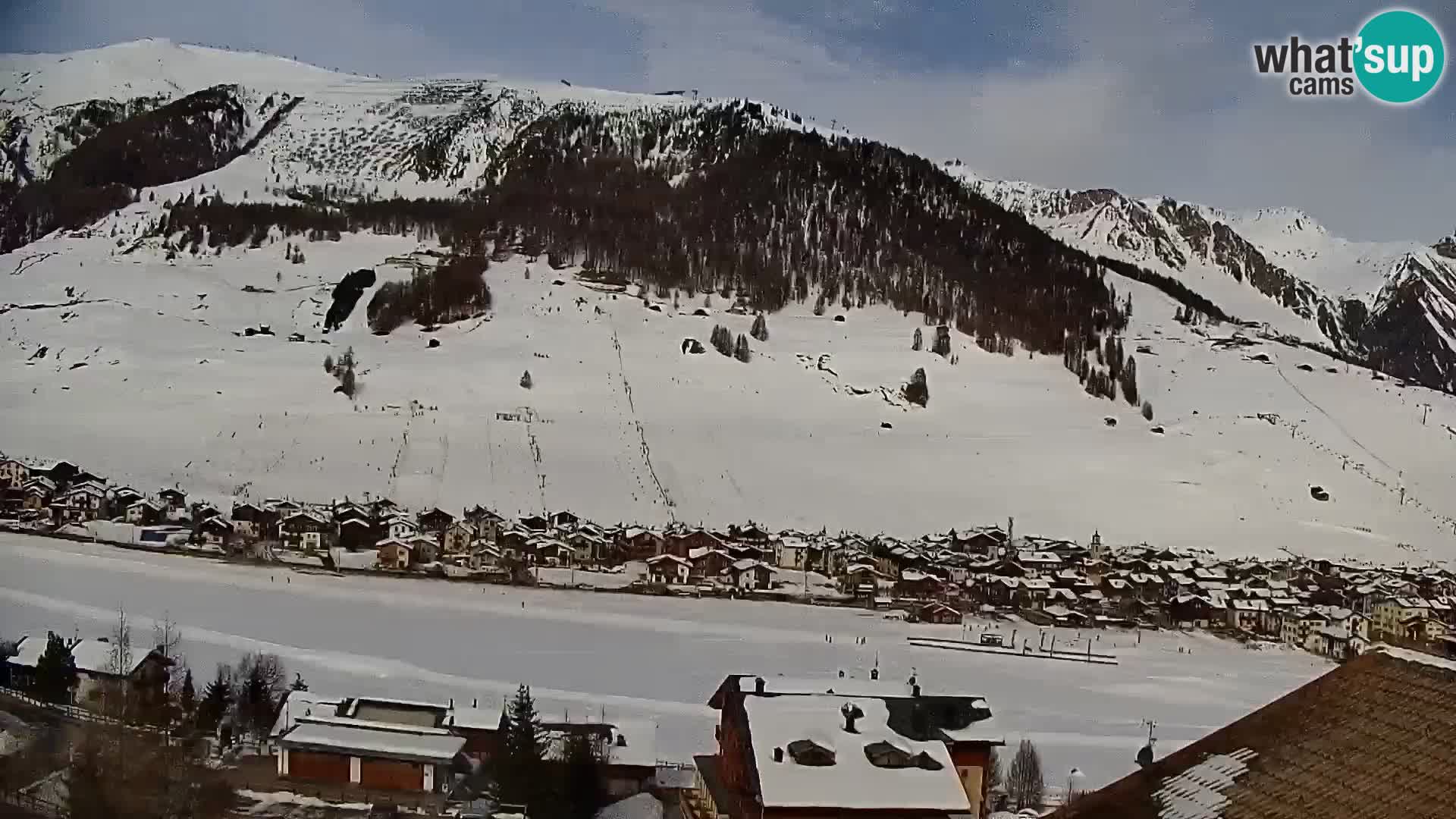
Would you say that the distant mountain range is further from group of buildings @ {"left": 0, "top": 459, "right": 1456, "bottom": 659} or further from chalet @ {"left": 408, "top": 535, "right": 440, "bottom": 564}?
chalet @ {"left": 408, "top": 535, "right": 440, "bottom": 564}

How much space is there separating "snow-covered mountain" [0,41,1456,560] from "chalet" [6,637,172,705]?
2.86ft

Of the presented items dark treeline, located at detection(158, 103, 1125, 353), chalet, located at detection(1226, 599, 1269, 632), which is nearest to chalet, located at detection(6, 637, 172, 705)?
dark treeline, located at detection(158, 103, 1125, 353)

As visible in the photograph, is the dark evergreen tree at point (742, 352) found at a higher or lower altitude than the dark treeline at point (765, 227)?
lower

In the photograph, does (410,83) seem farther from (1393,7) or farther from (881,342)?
(1393,7)

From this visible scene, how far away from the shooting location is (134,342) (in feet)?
17.0

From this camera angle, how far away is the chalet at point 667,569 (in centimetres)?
469

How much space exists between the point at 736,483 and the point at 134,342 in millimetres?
2990

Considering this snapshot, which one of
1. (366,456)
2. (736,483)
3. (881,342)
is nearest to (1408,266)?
(881,342)

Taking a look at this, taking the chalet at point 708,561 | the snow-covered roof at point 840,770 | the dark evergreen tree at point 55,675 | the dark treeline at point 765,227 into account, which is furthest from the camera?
the dark treeline at point 765,227

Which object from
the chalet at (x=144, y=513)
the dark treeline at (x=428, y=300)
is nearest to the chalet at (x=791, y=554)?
the dark treeline at (x=428, y=300)

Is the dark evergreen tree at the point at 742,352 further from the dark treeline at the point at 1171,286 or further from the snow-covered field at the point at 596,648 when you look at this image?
the dark treeline at the point at 1171,286

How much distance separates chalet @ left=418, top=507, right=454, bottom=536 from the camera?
4.64 metres

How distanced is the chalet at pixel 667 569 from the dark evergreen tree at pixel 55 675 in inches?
85.9

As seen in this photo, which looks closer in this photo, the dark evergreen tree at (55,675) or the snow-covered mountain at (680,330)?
the dark evergreen tree at (55,675)
